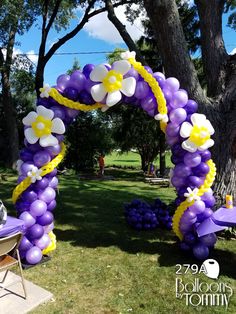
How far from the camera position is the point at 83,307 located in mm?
4676

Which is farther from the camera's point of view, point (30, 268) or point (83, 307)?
point (30, 268)

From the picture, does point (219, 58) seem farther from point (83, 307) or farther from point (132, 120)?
→ point (132, 120)

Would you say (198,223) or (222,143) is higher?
(222,143)

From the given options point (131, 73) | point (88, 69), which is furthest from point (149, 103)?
point (88, 69)

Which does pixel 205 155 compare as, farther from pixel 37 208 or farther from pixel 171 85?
pixel 37 208

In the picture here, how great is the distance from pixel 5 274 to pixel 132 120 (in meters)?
19.7

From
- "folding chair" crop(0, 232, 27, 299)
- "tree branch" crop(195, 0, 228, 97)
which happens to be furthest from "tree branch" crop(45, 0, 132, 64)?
"folding chair" crop(0, 232, 27, 299)

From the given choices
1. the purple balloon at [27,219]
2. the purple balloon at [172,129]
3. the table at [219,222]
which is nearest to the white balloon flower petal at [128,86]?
the purple balloon at [172,129]

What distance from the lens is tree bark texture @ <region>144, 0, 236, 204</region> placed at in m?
7.37

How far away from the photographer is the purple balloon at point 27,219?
5941 mm

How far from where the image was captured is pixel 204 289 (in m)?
5.20

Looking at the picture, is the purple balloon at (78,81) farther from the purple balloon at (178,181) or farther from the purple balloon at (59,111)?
the purple balloon at (178,181)

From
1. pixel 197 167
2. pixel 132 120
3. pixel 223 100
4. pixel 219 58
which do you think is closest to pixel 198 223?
pixel 197 167

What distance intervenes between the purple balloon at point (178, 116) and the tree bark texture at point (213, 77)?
1604mm
